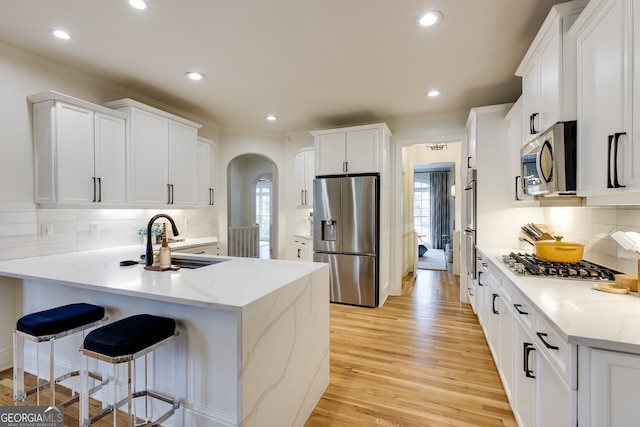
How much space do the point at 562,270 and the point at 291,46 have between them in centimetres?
248

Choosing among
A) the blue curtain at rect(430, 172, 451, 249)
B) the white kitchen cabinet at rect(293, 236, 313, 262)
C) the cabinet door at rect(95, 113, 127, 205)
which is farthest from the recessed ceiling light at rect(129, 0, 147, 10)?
the blue curtain at rect(430, 172, 451, 249)

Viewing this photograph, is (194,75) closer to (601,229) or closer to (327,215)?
(327,215)

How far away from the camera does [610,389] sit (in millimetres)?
909

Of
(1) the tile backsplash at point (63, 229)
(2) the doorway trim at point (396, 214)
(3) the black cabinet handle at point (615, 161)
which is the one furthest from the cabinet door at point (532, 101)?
(1) the tile backsplash at point (63, 229)

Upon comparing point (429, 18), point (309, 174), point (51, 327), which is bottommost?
point (51, 327)

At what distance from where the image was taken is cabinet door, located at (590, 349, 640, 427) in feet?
2.90

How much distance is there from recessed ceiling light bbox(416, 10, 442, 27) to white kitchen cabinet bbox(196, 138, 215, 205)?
3.11 metres

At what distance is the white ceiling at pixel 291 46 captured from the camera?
1985mm

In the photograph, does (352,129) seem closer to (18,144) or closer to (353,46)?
(353,46)

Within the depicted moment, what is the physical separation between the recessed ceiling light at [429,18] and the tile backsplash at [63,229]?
3420 mm

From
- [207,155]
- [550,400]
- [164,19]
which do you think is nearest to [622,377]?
[550,400]

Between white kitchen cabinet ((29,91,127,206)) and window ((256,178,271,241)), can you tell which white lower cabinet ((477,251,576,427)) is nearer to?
white kitchen cabinet ((29,91,127,206))

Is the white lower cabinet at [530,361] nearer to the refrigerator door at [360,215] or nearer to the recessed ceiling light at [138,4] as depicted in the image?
the refrigerator door at [360,215]
